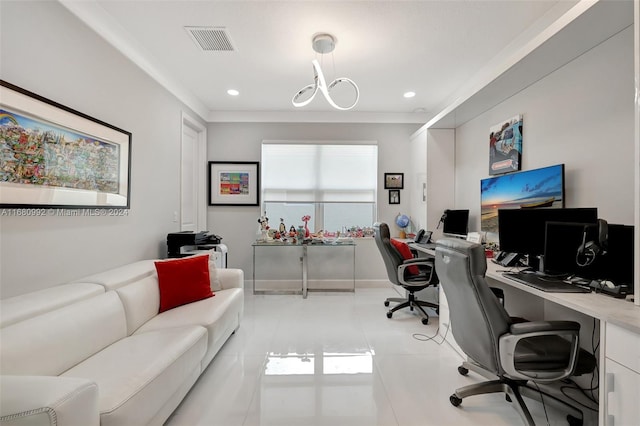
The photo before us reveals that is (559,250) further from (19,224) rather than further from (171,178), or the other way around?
(171,178)

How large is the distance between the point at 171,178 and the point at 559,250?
12.5 ft

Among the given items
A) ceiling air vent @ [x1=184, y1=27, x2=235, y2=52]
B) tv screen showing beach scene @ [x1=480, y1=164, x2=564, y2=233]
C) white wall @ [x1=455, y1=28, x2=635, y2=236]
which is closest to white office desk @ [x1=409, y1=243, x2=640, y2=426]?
white wall @ [x1=455, y1=28, x2=635, y2=236]

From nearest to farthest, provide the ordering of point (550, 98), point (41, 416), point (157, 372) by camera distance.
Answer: point (41, 416) → point (157, 372) → point (550, 98)

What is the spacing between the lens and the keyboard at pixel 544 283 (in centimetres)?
162

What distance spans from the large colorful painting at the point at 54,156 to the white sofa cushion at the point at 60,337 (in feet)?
2.30

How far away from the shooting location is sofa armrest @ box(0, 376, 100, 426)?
944 millimetres

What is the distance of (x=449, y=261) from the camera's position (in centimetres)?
166

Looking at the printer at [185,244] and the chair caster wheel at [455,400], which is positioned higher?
the printer at [185,244]

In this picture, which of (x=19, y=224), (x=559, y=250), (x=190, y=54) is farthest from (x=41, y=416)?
(x=190, y=54)

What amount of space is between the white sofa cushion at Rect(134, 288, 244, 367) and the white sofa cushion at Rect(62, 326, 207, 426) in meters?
0.12

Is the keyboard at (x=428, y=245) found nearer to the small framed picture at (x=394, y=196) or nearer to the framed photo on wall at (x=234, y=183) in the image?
the small framed picture at (x=394, y=196)

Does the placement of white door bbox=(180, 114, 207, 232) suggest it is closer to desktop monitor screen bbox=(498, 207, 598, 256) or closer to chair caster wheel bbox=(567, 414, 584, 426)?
desktop monitor screen bbox=(498, 207, 598, 256)

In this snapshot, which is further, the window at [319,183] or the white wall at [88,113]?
the window at [319,183]

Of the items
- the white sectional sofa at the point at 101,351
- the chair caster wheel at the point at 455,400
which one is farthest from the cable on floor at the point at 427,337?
the white sectional sofa at the point at 101,351
